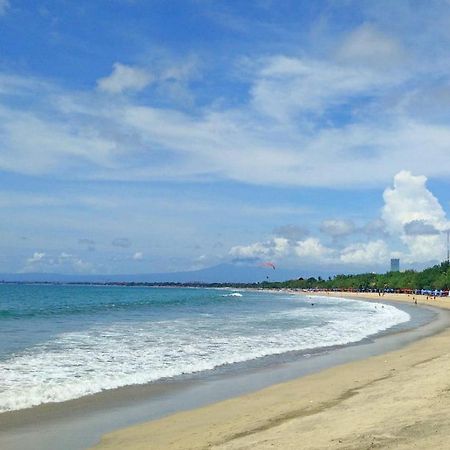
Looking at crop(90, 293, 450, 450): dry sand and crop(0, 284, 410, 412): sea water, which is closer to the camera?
crop(90, 293, 450, 450): dry sand

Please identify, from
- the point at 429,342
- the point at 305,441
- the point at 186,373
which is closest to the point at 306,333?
the point at 429,342

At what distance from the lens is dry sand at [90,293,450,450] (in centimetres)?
788

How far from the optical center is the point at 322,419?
376 inches

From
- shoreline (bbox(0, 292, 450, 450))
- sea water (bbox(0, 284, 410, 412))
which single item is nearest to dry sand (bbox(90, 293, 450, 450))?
shoreline (bbox(0, 292, 450, 450))

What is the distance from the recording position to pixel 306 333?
30344 mm

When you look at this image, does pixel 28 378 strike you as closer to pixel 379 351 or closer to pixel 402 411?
pixel 402 411

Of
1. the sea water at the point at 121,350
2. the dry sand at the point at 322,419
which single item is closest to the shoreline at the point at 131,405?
the dry sand at the point at 322,419

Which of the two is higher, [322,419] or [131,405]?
[322,419]

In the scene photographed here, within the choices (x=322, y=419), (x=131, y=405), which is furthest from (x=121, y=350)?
(x=322, y=419)

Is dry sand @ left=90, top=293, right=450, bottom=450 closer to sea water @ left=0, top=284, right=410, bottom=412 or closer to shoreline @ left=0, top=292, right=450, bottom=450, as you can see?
shoreline @ left=0, top=292, right=450, bottom=450

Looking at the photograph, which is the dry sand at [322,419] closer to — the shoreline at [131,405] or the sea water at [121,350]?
the shoreline at [131,405]

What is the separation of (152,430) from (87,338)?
57.6 feet

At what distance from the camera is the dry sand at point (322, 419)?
7884 millimetres

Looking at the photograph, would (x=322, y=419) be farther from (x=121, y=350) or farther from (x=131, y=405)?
(x=121, y=350)
